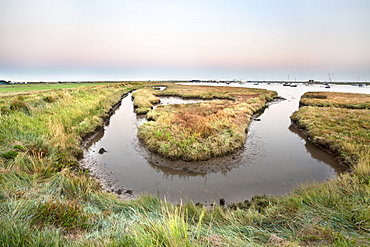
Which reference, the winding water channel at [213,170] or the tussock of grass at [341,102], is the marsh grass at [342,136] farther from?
the tussock of grass at [341,102]

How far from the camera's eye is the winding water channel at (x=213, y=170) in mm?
8234

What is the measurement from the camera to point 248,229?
3.98m

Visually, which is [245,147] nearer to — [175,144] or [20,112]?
[175,144]

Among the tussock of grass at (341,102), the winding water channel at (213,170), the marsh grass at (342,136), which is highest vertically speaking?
the tussock of grass at (341,102)

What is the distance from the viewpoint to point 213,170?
32.3 feet

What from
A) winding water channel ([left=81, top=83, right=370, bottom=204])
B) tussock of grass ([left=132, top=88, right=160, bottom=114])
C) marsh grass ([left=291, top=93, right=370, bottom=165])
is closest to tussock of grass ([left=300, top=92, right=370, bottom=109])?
marsh grass ([left=291, top=93, right=370, bottom=165])

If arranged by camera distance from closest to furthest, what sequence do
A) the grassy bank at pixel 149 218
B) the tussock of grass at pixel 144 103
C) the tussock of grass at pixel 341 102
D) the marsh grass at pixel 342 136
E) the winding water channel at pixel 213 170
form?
the grassy bank at pixel 149 218
the winding water channel at pixel 213 170
the marsh grass at pixel 342 136
the tussock of grass at pixel 144 103
the tussock of grass at pixel 341 102

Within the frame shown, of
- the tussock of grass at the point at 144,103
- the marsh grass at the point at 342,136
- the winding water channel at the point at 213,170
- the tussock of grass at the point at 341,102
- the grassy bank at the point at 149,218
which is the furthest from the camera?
the tussock of grass at the point at 341,102

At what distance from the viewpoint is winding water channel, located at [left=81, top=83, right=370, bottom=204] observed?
823 centimetres

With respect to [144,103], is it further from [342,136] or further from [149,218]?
[149,218]

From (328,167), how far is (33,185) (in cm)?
1417

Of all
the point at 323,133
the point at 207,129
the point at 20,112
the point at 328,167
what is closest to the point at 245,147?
the point at 207,129

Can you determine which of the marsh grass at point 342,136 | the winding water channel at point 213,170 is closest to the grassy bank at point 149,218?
the winding water channel at point 213,170

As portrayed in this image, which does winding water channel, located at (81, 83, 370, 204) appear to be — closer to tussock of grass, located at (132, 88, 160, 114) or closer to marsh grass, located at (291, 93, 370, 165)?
marsh grass, located at (291, 93, 370, 165)
